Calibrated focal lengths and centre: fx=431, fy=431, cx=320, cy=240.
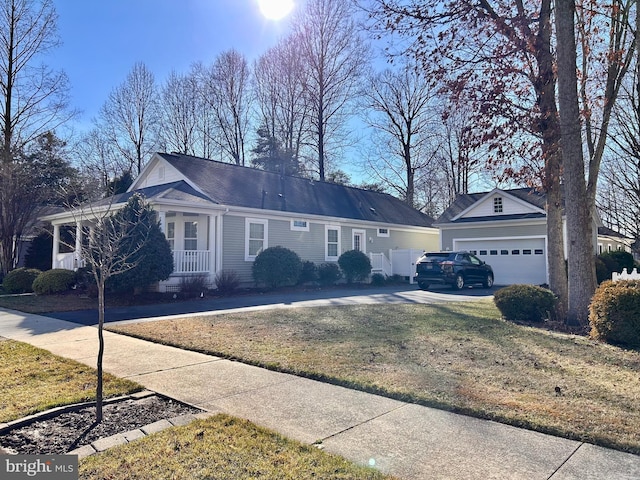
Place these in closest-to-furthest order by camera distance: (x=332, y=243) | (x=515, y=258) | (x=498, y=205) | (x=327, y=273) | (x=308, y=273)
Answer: (x=308, y=273) → (x=327, y=273) → (x=515, y=258) → (x=332, y=243) → (x=498, y=205)

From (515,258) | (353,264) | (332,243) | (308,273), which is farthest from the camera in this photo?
(332,243)

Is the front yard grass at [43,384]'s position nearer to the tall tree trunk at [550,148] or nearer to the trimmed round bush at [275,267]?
the tall tree trunk at [550,148]

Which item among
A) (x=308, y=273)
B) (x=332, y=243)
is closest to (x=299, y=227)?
(x=308, y=273)

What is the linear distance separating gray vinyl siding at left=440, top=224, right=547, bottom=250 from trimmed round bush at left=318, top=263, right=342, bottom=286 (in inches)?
289

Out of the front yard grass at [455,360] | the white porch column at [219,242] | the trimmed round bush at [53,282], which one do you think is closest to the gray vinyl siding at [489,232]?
the front yard grass at [455,360]

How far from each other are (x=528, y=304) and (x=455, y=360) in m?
4.25

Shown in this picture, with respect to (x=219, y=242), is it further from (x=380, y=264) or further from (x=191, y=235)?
(x=380, y=264)

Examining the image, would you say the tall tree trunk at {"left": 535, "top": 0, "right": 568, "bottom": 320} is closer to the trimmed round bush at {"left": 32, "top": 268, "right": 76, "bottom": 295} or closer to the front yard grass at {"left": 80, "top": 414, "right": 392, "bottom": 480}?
the front yard grass at {"left": 80, "top": 414, "right": 392, "bottom": 480}

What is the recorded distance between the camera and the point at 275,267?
16547mm

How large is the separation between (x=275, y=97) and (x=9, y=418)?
3238cm

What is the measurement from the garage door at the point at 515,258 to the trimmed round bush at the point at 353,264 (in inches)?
243

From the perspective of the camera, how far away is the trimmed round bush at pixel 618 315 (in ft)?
22.4

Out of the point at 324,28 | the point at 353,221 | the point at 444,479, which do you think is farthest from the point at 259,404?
the point at 324,28

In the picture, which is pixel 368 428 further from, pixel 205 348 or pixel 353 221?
pixel 353 221
